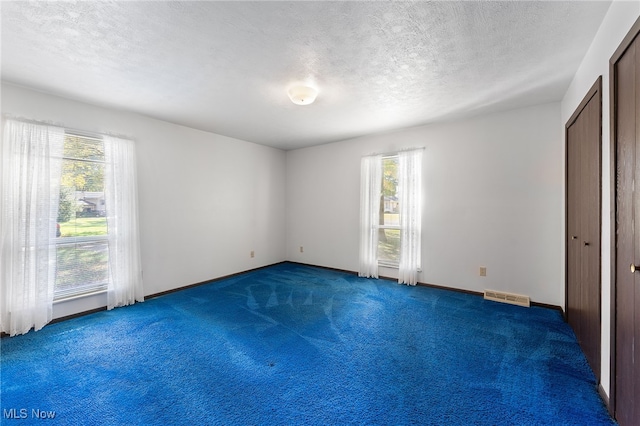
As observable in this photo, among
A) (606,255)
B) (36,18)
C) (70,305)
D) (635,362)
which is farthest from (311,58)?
(70,305)

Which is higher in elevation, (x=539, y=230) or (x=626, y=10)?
(x=626, y=10)

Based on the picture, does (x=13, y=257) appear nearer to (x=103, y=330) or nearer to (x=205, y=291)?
(x=103, y=330)

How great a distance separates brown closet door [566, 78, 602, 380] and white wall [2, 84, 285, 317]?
4.62 metres

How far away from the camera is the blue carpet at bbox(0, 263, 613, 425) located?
165 cm

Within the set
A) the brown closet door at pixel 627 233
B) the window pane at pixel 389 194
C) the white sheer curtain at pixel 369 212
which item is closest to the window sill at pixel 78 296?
the white sheer curtain at pixel 369 212

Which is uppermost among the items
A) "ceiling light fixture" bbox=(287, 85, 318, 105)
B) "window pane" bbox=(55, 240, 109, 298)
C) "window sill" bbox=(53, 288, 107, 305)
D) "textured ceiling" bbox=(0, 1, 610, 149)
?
"textured ceiling" bbox=(0, 1, 610, 149)

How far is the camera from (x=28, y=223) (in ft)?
8.90

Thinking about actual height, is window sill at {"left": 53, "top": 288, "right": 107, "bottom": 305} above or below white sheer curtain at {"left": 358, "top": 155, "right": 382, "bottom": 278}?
below

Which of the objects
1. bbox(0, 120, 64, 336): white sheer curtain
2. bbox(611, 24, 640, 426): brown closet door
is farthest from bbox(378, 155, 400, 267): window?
bbox(0, 120, 64, 336): white sheer curtain

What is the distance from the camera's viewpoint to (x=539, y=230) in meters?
3.32

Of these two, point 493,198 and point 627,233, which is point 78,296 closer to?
point 627,233

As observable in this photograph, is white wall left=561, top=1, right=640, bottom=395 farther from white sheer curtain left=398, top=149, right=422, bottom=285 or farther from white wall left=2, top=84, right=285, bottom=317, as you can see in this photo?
white wall left=2, top=84, right=285, bottom=317

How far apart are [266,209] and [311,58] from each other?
3654 millimetres

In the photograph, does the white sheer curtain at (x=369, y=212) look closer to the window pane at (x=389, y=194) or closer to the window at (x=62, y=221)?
the window pane at (x=389, y=194)
